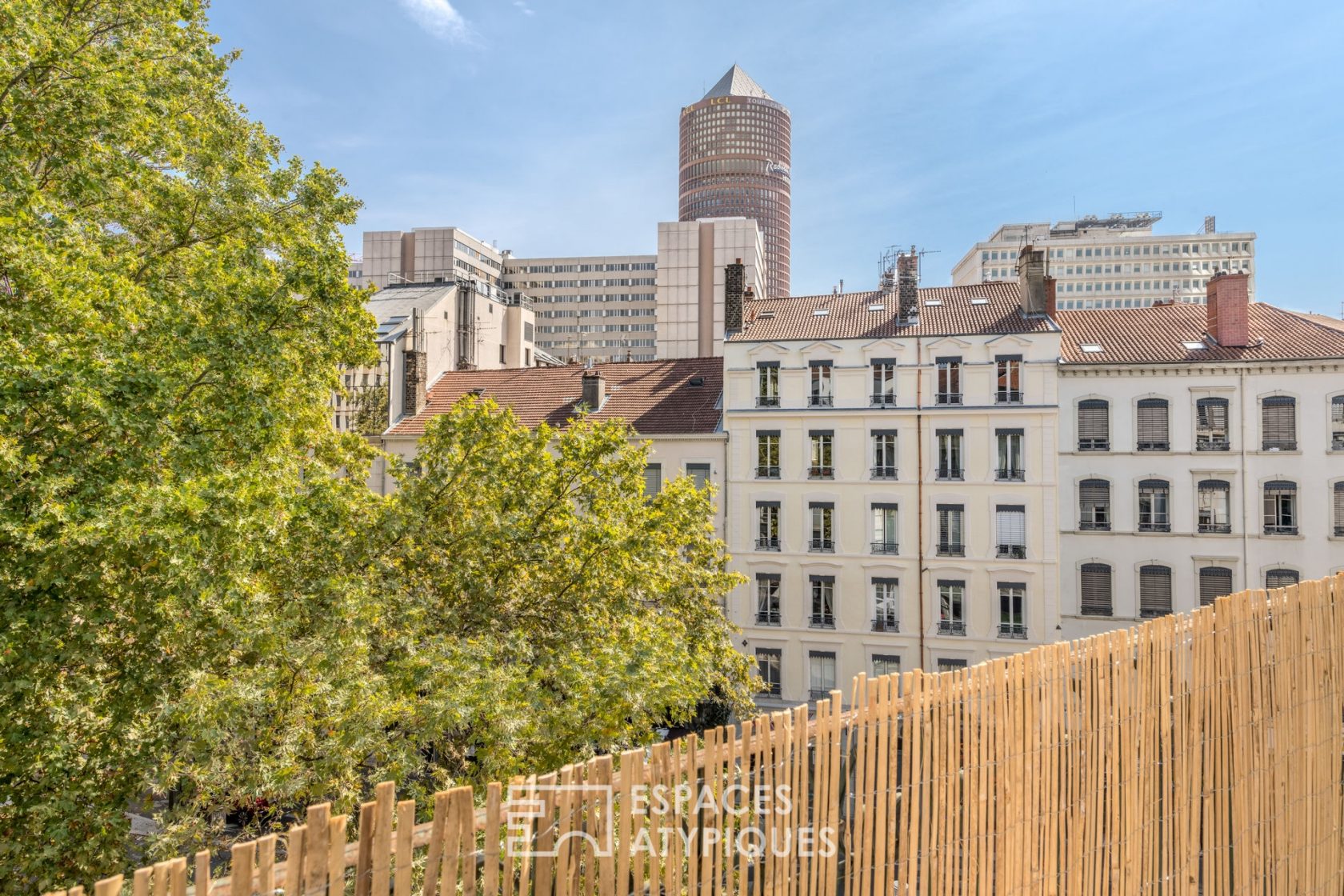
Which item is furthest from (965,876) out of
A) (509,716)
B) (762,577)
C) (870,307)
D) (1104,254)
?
(1104,254)

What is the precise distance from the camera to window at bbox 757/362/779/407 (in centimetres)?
3266

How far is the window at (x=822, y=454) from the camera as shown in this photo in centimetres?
3203

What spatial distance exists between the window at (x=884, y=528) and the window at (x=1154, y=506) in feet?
31.7

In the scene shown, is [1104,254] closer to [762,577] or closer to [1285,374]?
[1285,374]

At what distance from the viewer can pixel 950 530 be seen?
1206 inches

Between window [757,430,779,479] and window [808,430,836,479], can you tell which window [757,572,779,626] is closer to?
window [757,430,779,479]

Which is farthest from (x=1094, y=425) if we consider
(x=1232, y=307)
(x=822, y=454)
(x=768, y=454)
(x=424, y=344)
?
(x=424, y=344)

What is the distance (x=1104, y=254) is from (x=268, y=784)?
553 ft

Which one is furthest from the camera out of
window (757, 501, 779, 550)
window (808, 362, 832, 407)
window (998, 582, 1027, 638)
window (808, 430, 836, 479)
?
window (757, 501, 779, 550)

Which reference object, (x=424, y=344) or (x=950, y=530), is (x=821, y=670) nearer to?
(x=950, y=530)

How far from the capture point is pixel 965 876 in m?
4.84

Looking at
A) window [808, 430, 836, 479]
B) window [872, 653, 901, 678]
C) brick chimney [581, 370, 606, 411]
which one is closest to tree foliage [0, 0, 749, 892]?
window [808, 430, 836, 479]

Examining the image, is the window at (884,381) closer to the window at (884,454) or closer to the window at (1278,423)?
the window at (884,454)

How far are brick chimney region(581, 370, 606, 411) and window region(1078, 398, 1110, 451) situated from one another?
801 inches
